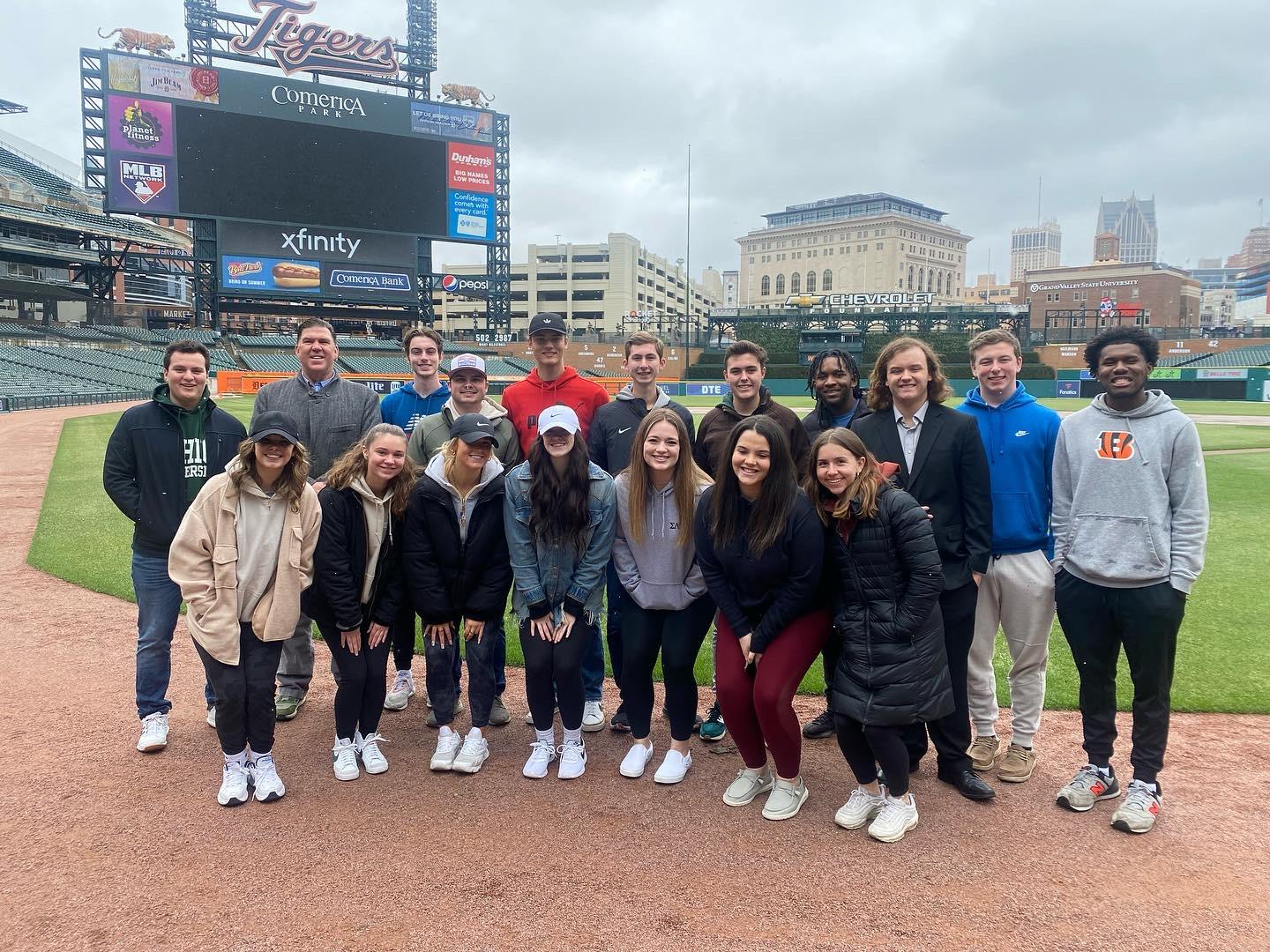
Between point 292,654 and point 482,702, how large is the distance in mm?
1543

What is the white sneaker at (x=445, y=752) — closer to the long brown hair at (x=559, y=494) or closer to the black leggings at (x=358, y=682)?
the black leggings at (x=358, y=682)

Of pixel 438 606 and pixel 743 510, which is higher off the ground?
pixel 743 510

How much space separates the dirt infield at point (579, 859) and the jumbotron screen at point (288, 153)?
166 feet

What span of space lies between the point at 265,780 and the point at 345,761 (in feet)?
1.31

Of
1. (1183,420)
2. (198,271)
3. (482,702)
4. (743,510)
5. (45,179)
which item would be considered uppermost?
(45,179)

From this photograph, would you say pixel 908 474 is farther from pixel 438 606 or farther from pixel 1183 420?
pixel 438 606

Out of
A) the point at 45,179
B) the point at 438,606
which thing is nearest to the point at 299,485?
the point at 438,606

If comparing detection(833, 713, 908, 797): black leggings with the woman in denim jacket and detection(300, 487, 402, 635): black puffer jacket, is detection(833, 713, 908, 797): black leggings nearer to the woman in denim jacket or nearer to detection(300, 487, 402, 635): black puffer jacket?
the woman in denim jacket

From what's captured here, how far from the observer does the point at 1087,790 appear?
13.0ft

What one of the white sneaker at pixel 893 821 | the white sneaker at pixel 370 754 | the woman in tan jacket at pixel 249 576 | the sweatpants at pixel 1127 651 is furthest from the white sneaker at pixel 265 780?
the sweatpants at pixel 1127 651

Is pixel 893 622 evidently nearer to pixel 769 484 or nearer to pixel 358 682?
pixel 769 484

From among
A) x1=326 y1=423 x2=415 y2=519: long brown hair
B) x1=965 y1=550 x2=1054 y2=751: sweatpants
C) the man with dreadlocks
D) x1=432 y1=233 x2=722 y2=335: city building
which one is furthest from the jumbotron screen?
x1=965 y1=550 x2=1054 y2=751: sweatpants

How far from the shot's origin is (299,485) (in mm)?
4117

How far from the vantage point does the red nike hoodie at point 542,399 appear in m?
5.35
